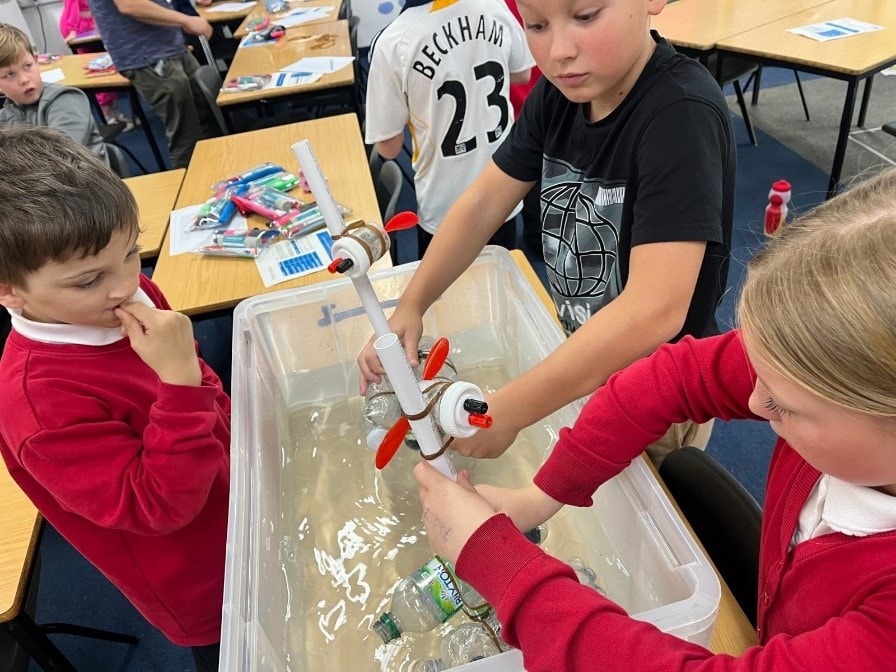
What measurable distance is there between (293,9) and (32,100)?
82.0 inches

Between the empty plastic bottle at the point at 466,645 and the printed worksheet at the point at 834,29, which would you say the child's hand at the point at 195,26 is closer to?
the printed worksheet at the point at 834,29

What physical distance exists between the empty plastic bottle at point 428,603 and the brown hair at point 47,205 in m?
0.57

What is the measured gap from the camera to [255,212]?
172 cm

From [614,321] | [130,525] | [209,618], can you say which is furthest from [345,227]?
[209,618]

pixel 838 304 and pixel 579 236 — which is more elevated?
pixel 838 304

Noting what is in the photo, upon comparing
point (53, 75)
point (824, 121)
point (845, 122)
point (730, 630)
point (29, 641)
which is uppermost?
point (53, 75)

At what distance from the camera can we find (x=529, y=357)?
1.09m

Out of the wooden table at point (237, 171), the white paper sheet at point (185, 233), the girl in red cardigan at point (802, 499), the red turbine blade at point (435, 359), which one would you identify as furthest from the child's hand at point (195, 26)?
the girl in red cardigan at point (802, 499)

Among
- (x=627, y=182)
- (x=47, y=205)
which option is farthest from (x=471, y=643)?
(x=47, y=205)

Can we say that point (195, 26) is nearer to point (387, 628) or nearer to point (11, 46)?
point (11, 46)

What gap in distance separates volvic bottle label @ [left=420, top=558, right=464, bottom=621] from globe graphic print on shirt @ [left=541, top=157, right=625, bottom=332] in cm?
49

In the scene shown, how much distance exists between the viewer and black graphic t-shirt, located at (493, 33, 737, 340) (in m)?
0.72

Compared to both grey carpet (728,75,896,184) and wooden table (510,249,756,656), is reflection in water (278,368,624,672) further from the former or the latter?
grey carpet (728,75,896,184)

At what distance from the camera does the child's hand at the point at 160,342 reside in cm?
79
